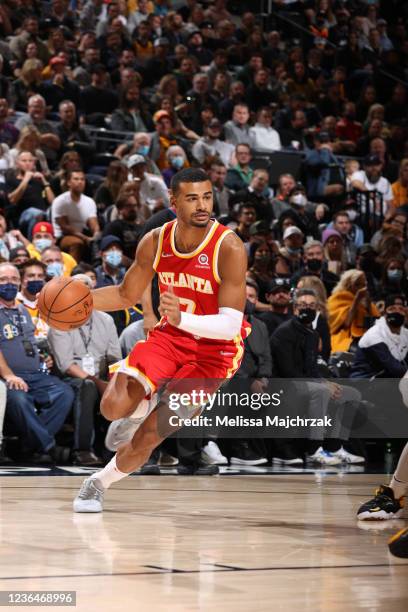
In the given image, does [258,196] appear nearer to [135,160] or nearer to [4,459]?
[135,160]

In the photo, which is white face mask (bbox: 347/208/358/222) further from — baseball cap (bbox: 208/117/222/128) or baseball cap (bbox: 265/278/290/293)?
baseball cap (bbox: 265/278/290/293)

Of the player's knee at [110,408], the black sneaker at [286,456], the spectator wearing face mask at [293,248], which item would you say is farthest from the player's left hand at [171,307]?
the spectator wearing face mask at [293,248]

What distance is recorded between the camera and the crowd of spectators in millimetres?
9430

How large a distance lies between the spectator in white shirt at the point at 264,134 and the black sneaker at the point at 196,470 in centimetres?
783

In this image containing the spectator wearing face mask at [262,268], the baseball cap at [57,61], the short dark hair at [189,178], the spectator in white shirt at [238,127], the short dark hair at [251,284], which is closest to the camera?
the short dark hair at [189,178]

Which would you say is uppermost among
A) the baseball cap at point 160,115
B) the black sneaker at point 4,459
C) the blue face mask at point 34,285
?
the baseball cap at point 160,115

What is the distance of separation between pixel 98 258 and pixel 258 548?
6.59 metres

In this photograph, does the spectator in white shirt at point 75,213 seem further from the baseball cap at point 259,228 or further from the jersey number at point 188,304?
the jersey number at point 188,304

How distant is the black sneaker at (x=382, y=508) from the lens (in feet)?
19.6

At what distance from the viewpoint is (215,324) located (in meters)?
5.57

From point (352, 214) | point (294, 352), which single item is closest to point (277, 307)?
point (294, 352)

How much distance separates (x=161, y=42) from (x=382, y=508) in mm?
11672

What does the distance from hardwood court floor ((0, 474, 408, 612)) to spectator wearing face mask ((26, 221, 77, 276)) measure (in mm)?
3465

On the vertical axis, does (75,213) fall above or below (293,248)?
above
